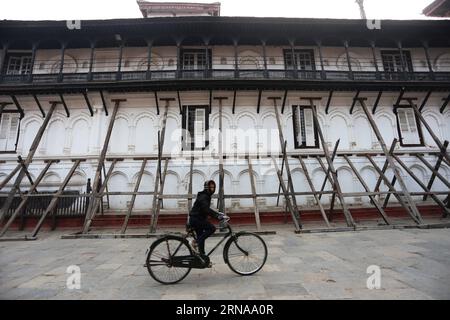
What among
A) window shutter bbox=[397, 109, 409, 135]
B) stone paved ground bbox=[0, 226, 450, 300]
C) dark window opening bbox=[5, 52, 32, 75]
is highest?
dark window opening bbox=[5, 52, 32, 75]

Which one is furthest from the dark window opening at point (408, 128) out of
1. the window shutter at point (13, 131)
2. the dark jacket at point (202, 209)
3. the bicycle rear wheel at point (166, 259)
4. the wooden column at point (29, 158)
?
the window shutter at point (13, 131)

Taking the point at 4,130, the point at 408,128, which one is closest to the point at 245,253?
the point at 408,128

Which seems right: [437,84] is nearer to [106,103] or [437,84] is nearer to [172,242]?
[172,242]

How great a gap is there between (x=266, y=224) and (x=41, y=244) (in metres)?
9.14

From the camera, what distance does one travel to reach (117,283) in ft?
16.6

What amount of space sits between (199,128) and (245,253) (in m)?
10.1

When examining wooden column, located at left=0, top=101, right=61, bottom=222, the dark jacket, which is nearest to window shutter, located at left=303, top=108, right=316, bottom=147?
the dark jacket

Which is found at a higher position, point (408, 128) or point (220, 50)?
point (220, 50)

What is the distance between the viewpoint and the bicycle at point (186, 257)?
504 cm

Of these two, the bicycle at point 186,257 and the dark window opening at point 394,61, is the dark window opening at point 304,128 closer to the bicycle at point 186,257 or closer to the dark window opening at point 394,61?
the dark window opening at point 394,61

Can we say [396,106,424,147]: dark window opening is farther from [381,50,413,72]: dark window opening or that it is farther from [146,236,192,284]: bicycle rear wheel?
[146,236,192,284]: bicycle rear wheel

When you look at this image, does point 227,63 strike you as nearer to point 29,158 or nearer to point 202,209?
point 29,158

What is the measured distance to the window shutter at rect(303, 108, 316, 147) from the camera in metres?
14.6

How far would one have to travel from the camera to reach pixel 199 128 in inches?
571
